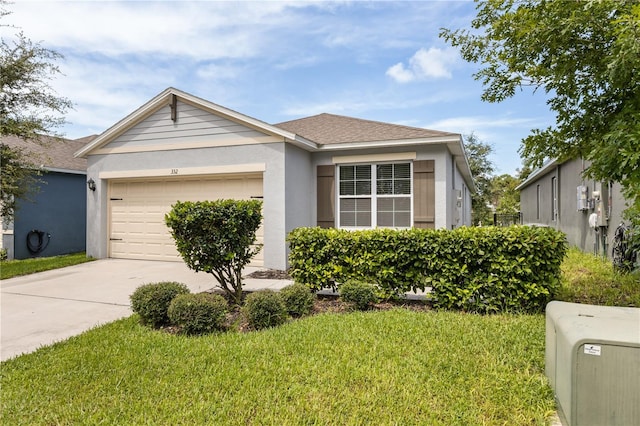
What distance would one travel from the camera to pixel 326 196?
949cm

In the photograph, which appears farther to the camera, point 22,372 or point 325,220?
point 325,220

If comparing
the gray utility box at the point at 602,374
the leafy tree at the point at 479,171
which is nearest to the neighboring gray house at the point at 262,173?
the gray utility box at the point at 602,374

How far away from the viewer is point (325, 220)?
948cm

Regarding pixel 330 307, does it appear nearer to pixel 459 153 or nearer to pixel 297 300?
pixel 297 300

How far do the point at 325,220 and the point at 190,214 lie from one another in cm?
502

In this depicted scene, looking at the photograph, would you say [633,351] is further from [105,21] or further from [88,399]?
[105,21]

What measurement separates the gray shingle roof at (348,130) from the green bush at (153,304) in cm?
572

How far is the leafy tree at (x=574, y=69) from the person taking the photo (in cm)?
397

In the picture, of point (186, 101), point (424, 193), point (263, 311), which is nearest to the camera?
point (263, 311)

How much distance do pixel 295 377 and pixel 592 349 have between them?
2059 mm

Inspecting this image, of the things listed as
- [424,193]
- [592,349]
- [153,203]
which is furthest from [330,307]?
[153,203]

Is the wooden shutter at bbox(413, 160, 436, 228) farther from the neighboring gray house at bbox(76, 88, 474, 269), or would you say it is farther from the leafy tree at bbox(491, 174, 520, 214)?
the leafy tree at bbox(491, 174, 520, 214)

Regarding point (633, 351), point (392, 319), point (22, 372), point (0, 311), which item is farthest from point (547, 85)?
point (0, 311)

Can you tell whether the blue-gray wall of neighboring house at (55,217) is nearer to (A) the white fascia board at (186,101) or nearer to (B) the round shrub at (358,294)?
(A) the white fascia board at (186,101)
